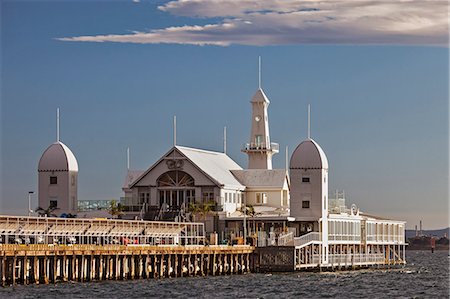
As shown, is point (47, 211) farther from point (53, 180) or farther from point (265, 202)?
point (265, 202)

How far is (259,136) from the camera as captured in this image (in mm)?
137875

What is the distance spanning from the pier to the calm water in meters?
2.11

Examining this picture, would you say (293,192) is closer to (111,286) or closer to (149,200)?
(149,200)

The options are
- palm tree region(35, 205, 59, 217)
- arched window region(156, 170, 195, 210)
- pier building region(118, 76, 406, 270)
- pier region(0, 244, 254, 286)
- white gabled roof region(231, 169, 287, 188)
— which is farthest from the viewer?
white gabled roof region(231, 169, 287, 188)

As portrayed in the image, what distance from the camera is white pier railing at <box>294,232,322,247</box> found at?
111 m

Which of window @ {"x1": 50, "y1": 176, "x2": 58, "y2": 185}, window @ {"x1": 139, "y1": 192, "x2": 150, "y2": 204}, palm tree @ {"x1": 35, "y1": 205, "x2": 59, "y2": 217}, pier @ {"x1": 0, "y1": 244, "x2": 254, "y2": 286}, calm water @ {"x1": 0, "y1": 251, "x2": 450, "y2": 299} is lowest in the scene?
calm water @ {"x1": 0, "y1": 251, "x2": 450, "y2": 299}

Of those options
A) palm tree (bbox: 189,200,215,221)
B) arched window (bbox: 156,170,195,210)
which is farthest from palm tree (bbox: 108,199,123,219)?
palm tree (bbox: 189,200,215,221)

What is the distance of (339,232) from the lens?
399 feet

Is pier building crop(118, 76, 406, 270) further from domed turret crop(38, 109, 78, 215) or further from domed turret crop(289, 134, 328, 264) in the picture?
domed turret crop(38, 109, 78, 215)

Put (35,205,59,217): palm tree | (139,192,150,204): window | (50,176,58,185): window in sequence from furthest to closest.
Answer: (139,192,150,204): window, (50,176,58,185): window, (35,205,59,217): palm tree

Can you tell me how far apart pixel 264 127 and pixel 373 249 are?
17.5 m

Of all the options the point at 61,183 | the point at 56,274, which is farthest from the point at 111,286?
the point at 61,183

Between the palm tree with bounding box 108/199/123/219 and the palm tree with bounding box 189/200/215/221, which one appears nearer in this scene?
the palm tree with bounding box 189/200/215/221

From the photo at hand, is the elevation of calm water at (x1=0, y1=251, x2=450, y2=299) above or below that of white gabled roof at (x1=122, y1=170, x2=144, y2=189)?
below
